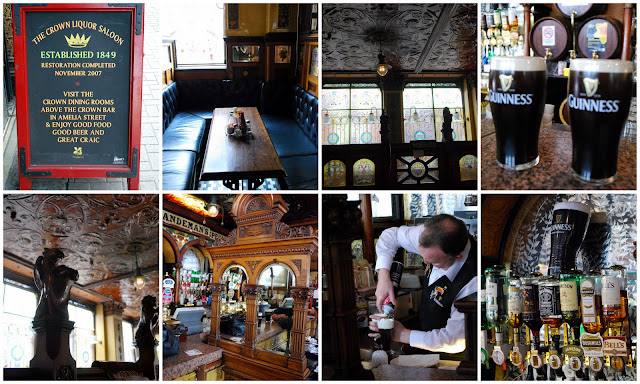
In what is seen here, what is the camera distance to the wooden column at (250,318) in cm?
227

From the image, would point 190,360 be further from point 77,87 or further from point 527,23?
point 527,23

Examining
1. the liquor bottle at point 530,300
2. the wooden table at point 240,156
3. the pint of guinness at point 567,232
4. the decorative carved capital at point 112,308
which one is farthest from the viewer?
the decorative carved capital at point 112,308

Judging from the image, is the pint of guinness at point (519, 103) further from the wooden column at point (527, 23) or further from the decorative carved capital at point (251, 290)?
the decorative carved capital at point (251, 290)

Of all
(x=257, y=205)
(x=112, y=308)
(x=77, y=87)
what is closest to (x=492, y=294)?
(x=257, y=205)

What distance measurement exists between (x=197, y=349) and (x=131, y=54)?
49.5 inches

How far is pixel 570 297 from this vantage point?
6.61ft

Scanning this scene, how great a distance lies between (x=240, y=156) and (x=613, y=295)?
1505 mm

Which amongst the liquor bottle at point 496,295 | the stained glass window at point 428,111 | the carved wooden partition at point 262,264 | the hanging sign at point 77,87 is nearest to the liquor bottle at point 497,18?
the stained glass window at point 428,111

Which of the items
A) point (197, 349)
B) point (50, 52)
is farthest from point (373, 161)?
point (50, 52)

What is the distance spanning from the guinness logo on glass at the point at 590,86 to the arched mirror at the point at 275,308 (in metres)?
1.27

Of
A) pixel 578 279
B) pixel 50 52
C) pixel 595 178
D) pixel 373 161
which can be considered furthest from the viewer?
pixel 50 52

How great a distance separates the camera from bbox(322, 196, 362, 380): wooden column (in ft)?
7.21

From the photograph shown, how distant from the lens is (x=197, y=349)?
2.28 metres

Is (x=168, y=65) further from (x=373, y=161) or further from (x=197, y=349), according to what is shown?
(x=197, y=349)
